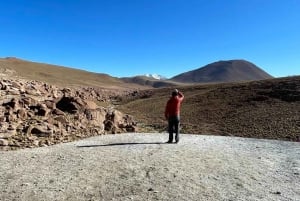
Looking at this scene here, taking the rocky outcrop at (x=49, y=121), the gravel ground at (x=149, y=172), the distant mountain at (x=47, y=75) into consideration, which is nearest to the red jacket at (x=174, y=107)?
the gravel ground at (x=149, y=172)

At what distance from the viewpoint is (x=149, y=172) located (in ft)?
40.9

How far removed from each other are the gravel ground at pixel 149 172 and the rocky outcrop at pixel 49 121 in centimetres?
156

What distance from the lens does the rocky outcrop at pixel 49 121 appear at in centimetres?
1747

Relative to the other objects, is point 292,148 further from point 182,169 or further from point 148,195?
point 148,195

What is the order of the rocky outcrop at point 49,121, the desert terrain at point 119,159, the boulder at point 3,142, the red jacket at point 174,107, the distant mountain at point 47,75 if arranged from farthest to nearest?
the distant mountain at point 47,75 < the rocky outcrop at point 49,121 < the red jacket at point 174,107 < the boulder at point 3,142 < the desert terrain at point 119,159

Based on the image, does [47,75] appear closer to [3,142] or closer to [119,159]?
[3,142]

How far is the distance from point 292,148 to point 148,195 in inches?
396

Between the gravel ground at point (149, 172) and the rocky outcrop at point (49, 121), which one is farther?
the rocky outcrop at point (49, 121)

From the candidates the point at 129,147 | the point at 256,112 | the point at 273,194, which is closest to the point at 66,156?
the point at 129,147

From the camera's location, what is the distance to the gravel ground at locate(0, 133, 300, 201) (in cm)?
1065

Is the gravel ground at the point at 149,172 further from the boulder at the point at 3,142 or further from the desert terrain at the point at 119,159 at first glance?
the boulder at the point at 3,142

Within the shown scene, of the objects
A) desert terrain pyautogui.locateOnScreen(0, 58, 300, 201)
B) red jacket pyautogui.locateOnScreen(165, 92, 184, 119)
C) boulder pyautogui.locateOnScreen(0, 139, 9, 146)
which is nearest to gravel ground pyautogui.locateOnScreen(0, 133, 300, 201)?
desert terrain pyautogui.locateOnScreen(0, 58, 300, 201)

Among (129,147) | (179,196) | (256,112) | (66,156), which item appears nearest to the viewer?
(179,196)

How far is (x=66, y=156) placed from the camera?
48.1 ft
